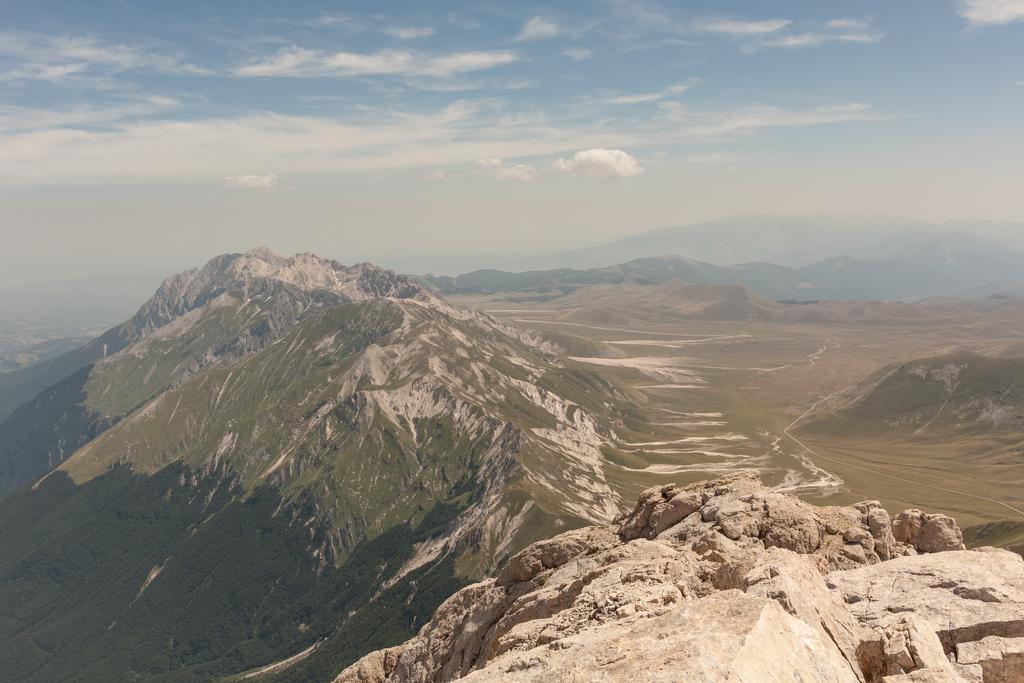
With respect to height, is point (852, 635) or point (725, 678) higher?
point (725, 678)

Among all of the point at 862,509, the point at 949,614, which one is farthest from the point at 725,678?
the point at 862,509

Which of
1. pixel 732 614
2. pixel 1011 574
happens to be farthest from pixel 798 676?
pixel 1011 574

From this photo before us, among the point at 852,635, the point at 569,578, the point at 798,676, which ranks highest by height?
the point at 798,676

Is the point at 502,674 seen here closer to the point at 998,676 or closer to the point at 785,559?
the point at 785,559

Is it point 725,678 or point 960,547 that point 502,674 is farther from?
point 960,547

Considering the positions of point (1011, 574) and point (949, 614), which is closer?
point (949, 614)

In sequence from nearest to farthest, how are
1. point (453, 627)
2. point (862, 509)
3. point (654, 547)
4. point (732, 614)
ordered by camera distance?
1. point (732, 614)
2. point (654, 547)
3. point (862, 509)
4. point (453, 627)

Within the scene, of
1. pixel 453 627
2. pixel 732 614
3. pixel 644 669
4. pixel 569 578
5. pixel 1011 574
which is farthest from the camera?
pixel 453 627
